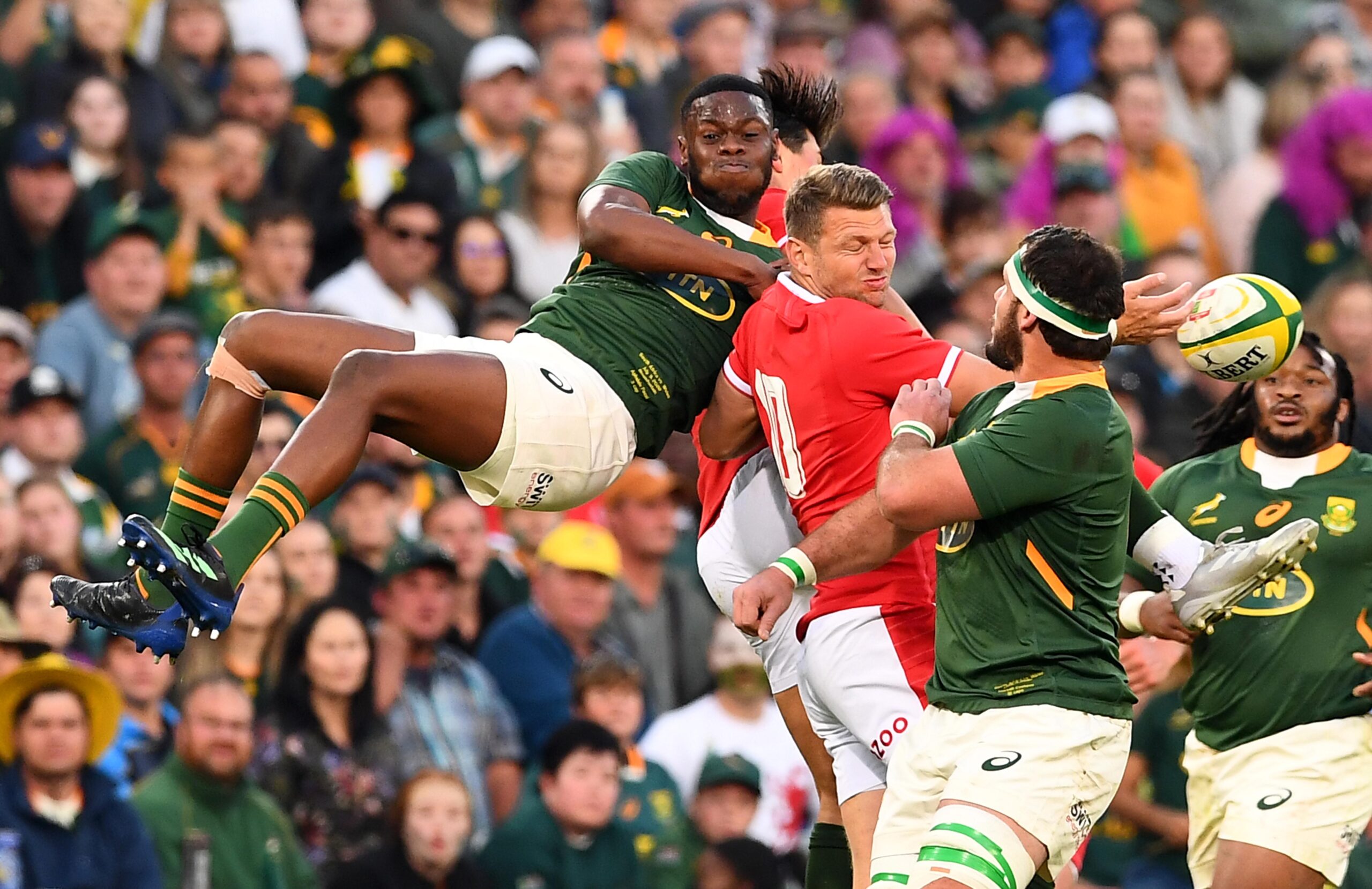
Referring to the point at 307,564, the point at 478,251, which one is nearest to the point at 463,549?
the point at 307,564

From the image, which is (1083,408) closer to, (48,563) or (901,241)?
(48,563)

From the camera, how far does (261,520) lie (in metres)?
5.95

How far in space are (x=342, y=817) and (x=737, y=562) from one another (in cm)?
314

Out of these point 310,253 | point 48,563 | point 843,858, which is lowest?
point 843,858

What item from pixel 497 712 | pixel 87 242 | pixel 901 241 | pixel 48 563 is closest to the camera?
pixel 48 563

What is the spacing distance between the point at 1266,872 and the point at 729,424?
2.21m

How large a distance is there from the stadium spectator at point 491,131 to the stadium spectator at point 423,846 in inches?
169

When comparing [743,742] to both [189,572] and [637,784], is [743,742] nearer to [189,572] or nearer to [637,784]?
[637,784]

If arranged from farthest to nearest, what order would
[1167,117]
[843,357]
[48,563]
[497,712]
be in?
[1167,117]
[497,712]
[48,563]
[843,357]

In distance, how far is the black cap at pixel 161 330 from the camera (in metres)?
10.4

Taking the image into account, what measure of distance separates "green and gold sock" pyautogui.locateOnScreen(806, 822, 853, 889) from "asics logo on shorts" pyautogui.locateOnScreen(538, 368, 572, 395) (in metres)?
1.58

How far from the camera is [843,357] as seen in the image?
629 centimetres

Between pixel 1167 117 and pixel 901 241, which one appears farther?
pixel 1167 117

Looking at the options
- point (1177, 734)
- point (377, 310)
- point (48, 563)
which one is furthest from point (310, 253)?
point (1177, 734)
